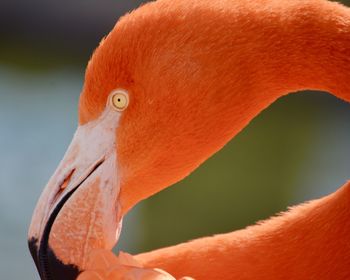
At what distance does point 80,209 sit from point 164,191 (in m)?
3.07

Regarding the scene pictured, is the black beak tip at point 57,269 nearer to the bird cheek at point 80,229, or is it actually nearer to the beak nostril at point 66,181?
the bird cheek at point 80,229

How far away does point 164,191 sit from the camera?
458 cm

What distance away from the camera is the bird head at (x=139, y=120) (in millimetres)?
1473

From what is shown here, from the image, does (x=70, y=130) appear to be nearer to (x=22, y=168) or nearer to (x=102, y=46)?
(x=22, y=168)

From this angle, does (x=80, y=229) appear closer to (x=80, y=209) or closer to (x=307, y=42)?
(x=80, y=209)

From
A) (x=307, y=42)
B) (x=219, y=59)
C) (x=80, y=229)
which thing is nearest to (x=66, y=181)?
(x=80, y=229)

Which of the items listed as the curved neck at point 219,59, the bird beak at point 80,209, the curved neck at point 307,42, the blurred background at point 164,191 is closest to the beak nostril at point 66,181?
the bird beak at point 80,209

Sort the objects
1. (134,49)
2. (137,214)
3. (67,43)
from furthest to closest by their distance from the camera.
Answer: (67,43)
(137,214)
(134,49)

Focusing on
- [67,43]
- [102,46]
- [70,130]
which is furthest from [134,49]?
[67,43]

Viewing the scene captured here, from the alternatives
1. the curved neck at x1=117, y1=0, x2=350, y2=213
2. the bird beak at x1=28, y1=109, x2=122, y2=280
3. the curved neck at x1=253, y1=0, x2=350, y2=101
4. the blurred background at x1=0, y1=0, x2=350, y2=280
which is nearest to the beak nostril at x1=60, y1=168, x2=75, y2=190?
the bird beak at x1=28, y1=109, x2=122, y2=280

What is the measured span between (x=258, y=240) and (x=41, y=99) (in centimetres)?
392

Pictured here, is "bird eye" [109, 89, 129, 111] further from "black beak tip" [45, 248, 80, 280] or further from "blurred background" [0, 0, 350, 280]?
"blurred background" [0, 0, 350, 280]

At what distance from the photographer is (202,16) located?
147 centimetres

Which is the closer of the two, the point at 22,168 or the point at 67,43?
the point at 22,168
